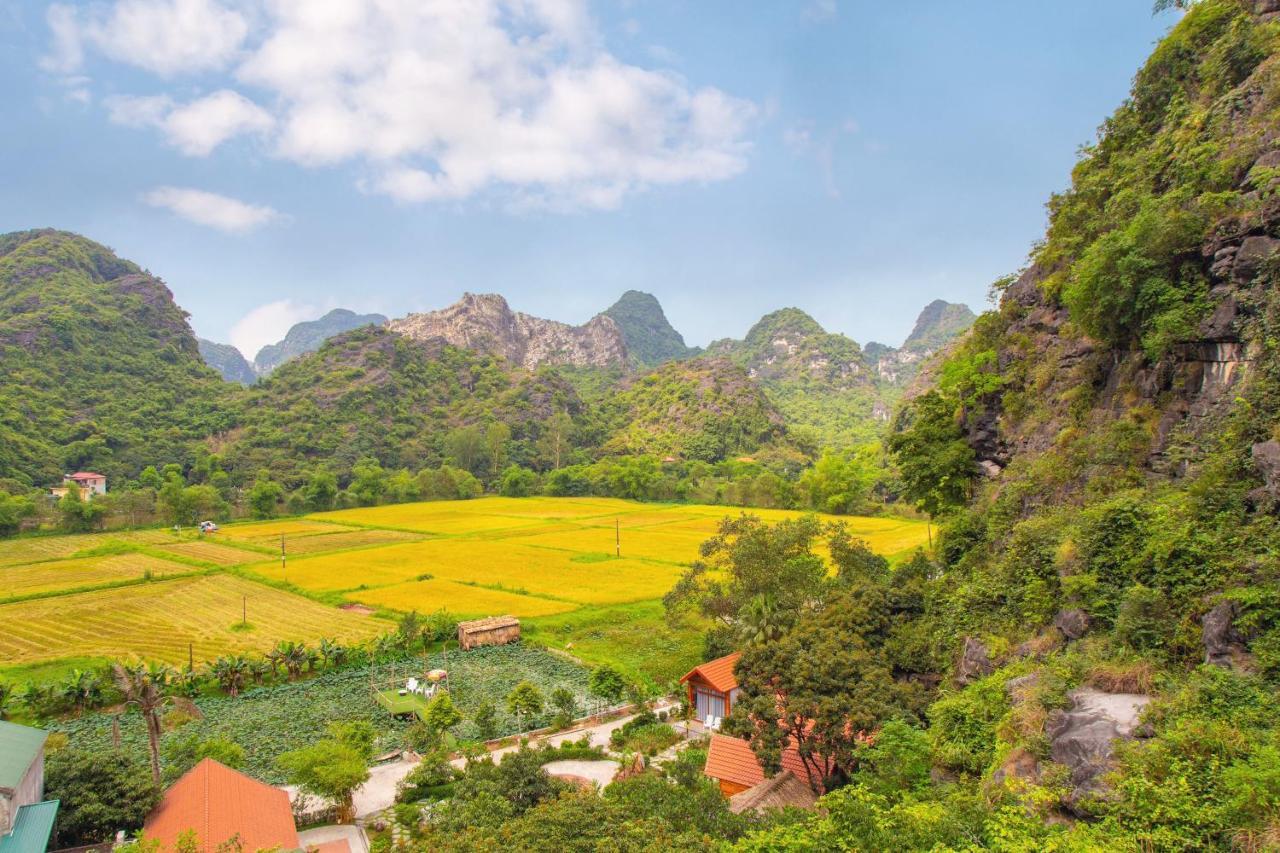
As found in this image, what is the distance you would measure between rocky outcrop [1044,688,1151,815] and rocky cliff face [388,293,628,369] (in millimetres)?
165244

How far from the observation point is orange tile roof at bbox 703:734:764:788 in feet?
51.4

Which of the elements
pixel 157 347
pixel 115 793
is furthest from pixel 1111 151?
pixel 157 347

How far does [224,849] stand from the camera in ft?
34.1

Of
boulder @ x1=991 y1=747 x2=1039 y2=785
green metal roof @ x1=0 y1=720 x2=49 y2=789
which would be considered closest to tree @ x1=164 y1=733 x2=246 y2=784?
green metal roof @ x1=0 y1=720 x2=49 y2=789

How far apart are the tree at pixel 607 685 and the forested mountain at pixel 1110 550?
7.99m

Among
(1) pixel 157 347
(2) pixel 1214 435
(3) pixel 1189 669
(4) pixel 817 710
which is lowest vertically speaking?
(4) pixel 817 710

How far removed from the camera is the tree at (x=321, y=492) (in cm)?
7200

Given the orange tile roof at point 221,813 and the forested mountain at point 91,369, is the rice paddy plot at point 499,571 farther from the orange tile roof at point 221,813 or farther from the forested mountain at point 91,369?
the forested mountain at point 91,369

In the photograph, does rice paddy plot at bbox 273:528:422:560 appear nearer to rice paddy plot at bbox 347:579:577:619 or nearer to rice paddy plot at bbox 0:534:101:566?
rice paddy plot at bbox 0:534:101:566

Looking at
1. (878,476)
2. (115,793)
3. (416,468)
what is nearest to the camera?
(115,793)

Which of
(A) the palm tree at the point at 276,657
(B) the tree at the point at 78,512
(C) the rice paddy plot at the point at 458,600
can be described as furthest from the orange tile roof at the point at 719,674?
(B) the tree at the point at 78,512

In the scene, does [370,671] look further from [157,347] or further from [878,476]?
[157,347]

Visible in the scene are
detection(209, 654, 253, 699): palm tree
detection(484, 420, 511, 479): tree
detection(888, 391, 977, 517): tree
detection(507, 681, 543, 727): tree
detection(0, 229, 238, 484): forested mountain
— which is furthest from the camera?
detection(484, 420, 511, 479): tree

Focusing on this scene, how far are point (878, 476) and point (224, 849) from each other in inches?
2749
